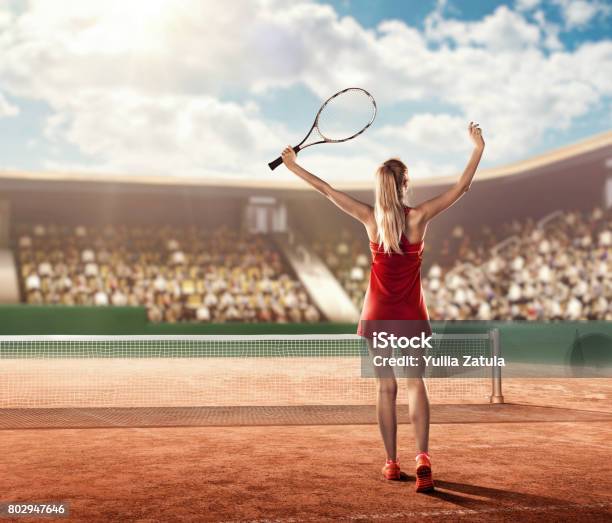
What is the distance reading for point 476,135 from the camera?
4699mm

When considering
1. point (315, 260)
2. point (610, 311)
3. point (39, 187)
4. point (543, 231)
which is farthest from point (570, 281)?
point (39, 187)

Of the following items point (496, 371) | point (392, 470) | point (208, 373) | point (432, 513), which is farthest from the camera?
point (208, 373)

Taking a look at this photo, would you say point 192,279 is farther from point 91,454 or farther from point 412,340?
point 412,340

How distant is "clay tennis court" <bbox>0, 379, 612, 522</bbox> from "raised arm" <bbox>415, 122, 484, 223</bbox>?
5.46 feet

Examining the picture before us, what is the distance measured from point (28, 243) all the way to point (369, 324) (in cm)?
2692

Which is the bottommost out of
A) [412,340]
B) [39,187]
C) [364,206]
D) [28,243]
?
[412,340]

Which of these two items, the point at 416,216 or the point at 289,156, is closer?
the point at 416,216

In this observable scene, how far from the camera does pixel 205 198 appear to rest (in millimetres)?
31531

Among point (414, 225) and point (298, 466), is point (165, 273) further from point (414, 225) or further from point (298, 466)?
Answer: point (414, 225)

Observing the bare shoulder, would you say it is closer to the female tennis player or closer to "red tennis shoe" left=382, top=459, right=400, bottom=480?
the female tennis player

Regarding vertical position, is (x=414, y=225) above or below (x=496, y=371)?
above

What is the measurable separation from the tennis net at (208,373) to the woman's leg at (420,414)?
11.0 ft

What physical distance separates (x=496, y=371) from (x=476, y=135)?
591 cm

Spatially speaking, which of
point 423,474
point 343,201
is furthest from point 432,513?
point 343,201
